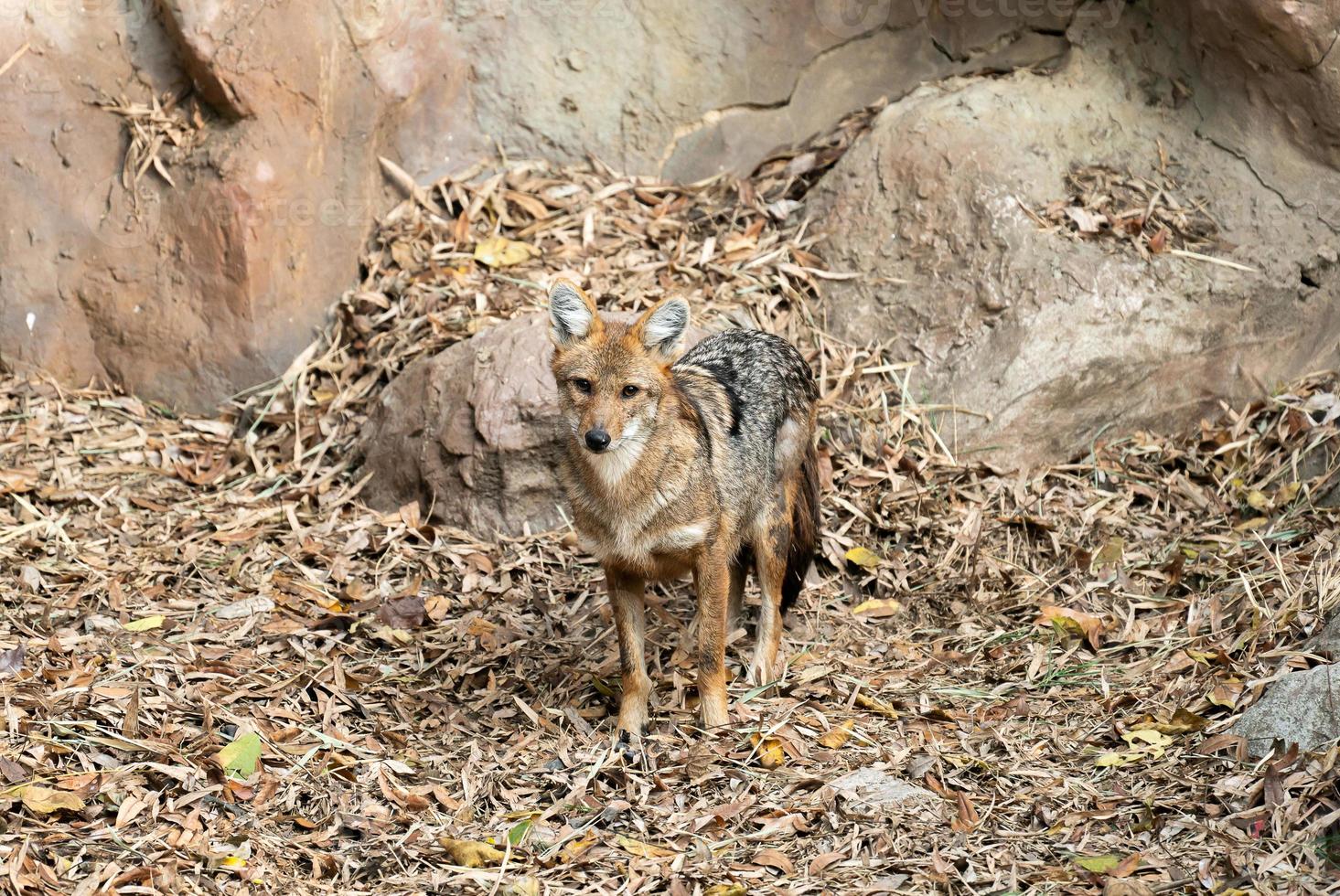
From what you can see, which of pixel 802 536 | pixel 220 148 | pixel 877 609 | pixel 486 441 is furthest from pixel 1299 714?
pixel 220 148

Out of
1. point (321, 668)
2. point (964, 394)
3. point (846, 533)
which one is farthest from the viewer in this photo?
point (964, 394)

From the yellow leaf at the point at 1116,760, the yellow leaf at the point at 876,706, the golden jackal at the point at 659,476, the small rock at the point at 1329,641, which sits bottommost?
the yellow leaf at the point at 876,706

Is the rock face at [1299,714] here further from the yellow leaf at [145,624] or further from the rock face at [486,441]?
the yellow leaf at [145,624]

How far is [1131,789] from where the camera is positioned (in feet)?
17.9

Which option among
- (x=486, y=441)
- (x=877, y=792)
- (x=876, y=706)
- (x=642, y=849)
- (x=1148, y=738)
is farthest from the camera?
(x=486, y=441)

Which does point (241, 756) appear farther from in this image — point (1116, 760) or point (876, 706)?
point (1116, 760)

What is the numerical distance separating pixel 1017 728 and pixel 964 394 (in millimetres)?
2948

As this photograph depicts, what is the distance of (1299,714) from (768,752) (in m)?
2.26

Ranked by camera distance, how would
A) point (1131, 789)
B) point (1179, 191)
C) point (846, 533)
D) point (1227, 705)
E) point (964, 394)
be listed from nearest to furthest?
point (1131, 789) < point (1227, 705) < point (846, 533) < point (964, 394) < point (1179, 191)

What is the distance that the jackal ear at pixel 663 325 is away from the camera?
6.28 metres

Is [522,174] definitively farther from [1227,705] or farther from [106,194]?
[1227,705]

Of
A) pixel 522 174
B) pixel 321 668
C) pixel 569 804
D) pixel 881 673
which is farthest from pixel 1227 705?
pixel 522 174

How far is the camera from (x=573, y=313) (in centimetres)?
642

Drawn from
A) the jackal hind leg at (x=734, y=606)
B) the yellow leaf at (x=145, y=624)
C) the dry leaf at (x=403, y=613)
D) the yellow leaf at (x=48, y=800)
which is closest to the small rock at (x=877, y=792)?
the jackal hind leg at (x=734, y=606)
